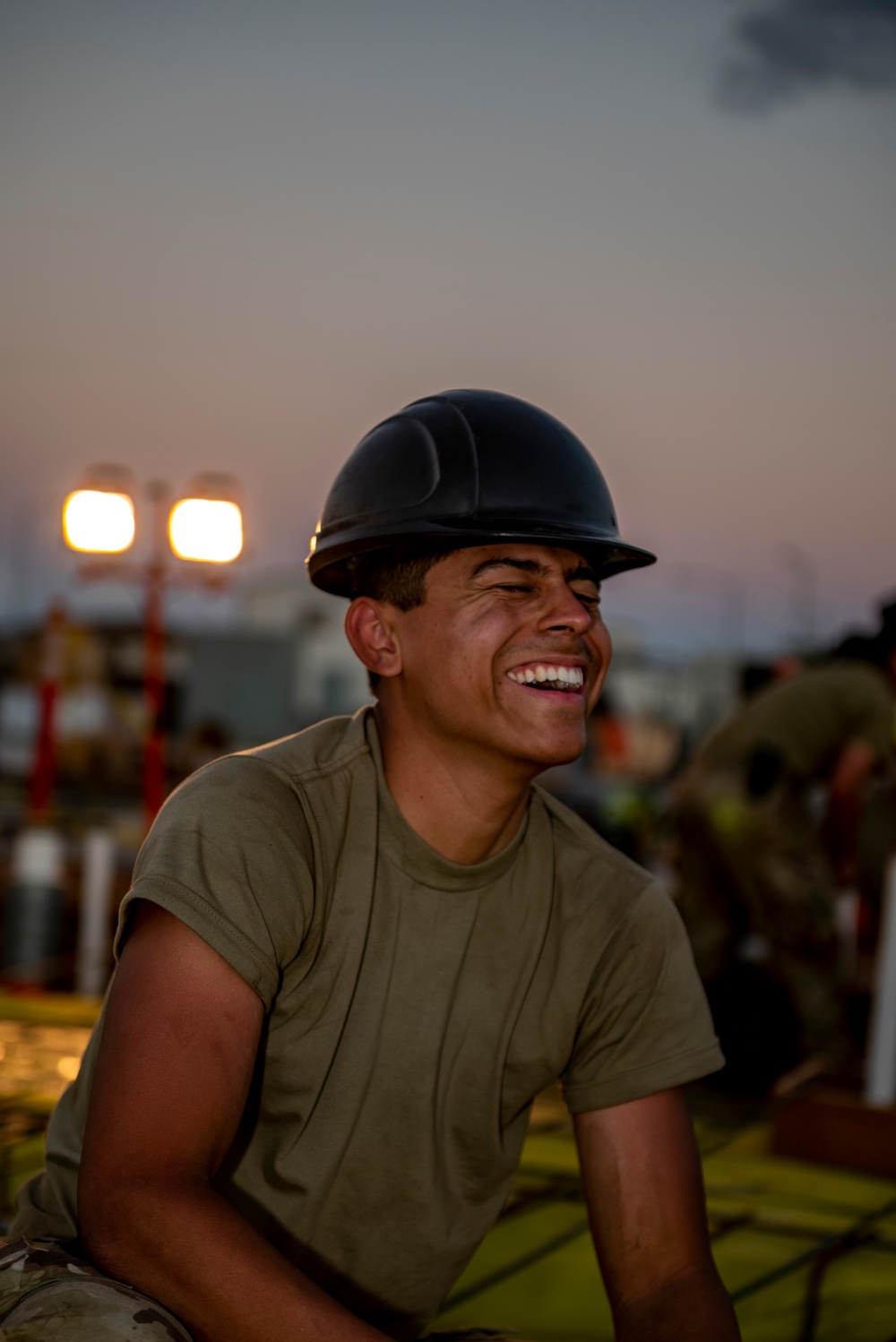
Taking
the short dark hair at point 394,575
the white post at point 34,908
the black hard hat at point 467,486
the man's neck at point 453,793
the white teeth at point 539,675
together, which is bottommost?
the white post at point 34,908

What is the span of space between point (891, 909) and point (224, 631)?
24379 mm

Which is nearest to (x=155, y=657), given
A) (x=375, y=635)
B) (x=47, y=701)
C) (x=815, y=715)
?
→ (x=47, y=701)

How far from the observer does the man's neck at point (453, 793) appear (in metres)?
2.21

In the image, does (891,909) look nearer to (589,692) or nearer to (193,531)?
(589,692)

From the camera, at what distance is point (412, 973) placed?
2.09 meters

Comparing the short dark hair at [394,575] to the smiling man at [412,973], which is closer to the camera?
Result: the smiling man at [412,973]

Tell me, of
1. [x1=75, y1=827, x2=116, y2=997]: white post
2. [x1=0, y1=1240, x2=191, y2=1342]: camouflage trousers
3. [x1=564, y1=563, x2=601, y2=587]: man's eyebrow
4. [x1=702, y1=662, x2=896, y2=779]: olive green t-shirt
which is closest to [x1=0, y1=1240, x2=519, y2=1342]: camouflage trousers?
[x1=0, y1=1240, x2=191, y2=1342]: camouflage trousers

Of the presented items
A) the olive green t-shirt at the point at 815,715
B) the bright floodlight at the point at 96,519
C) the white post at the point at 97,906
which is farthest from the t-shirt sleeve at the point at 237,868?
the bright floodlight at the point at 96,519

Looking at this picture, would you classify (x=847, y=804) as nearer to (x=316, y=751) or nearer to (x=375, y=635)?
(x=375, y=635)

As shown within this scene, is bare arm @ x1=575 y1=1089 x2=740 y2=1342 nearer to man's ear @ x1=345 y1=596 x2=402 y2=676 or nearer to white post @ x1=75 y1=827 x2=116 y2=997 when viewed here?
man's ear @ x1=345 y1=596 x2=402 y2=676

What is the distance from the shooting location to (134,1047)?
1767mm

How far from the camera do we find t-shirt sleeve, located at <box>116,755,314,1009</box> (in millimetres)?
1838

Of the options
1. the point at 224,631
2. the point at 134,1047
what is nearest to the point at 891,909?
the point at 134,1047

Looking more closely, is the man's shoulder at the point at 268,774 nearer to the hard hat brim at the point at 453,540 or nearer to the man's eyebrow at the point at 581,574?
the hard hat brim at the point at 453,540
